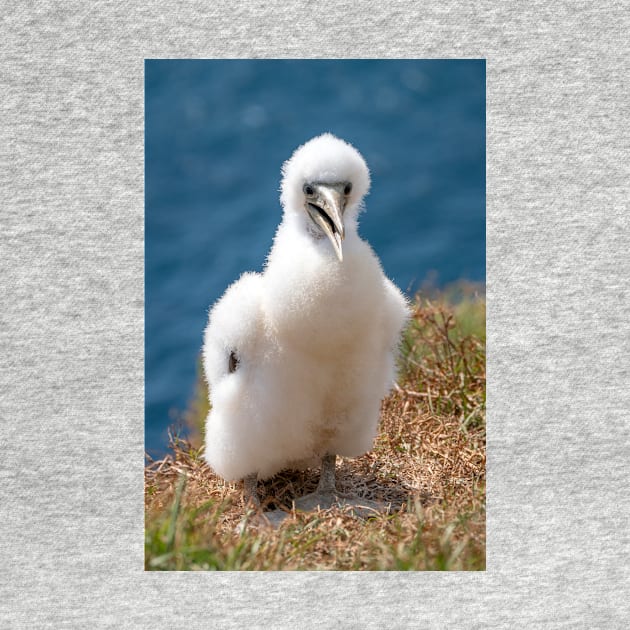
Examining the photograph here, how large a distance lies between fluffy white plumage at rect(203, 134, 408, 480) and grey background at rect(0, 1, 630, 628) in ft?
1.32

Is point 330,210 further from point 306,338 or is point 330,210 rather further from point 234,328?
point 234,328

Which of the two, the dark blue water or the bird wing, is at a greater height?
the dark blue water

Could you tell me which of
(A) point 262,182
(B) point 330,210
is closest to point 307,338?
(B) point 330,210

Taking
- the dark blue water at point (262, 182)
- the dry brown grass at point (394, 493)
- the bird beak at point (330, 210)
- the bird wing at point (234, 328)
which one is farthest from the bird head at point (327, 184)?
the dark blue water at point (262, 182)

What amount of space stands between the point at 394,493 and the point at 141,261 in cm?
135

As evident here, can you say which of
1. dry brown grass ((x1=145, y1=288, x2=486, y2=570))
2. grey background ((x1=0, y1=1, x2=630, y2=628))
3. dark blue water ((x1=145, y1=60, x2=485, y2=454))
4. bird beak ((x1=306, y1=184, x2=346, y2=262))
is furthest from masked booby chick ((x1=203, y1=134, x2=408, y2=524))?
dark blue water ((x1=145, y1=60, x2=485, y2=454))

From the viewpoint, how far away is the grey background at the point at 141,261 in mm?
2871

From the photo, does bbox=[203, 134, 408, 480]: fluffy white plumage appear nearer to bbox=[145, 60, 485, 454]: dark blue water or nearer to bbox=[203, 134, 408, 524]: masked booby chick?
bbox=[203, 134, 408, 524]: masked booby chick

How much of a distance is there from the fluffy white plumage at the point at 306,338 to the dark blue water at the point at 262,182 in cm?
272

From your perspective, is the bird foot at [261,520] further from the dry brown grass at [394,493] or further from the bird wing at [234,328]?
the bird wing at [234,328]

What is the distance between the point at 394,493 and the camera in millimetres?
3496

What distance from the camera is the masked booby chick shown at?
9.78 feet

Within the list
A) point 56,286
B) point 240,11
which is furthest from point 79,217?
point 240,11

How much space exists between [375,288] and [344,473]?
3.35 ft
